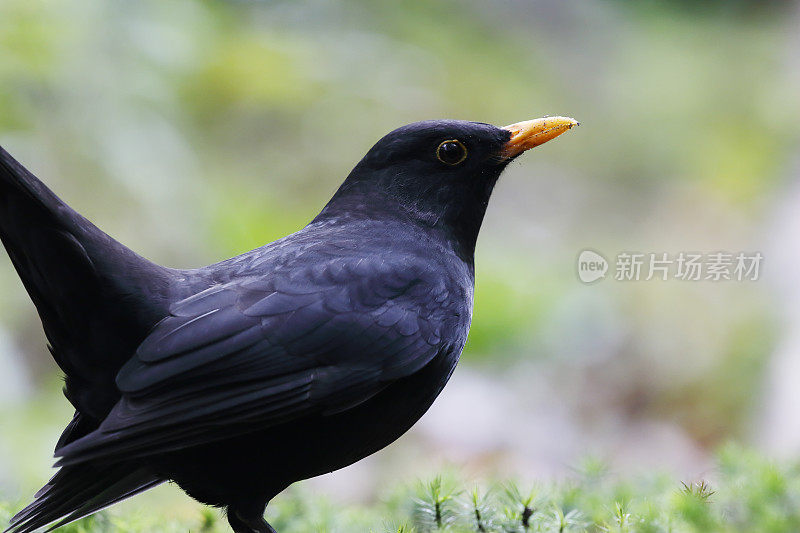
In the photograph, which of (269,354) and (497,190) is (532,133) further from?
(497,190)

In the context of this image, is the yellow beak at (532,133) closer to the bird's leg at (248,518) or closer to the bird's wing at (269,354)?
the bird's wing at (269,354)

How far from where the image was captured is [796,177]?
26.7 ft

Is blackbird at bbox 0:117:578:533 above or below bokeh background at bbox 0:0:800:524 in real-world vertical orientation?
below

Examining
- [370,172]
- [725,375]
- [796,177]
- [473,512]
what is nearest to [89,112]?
[370,172]

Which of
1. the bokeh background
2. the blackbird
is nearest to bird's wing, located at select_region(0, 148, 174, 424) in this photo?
the blackbird

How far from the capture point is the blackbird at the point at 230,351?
8.10 feet

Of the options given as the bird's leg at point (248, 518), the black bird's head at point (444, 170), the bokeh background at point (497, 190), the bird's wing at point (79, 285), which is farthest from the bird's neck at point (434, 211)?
the bokeh background at point (497, 190)

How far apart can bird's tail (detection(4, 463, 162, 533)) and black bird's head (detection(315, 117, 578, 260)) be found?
1183 mm

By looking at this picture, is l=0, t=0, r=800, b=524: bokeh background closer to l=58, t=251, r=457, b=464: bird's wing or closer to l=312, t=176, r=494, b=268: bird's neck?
l=312, t=176, r=494, b=268: bird's neck

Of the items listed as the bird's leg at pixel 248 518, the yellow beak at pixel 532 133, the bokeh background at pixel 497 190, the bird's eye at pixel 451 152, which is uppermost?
the bokeh background at pixel 497 190

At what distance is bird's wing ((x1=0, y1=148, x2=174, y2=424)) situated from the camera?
2.47m

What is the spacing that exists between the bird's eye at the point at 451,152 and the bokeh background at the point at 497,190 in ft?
5.39

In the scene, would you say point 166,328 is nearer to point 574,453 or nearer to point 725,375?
point 574,453

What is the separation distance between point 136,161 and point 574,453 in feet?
11.3
